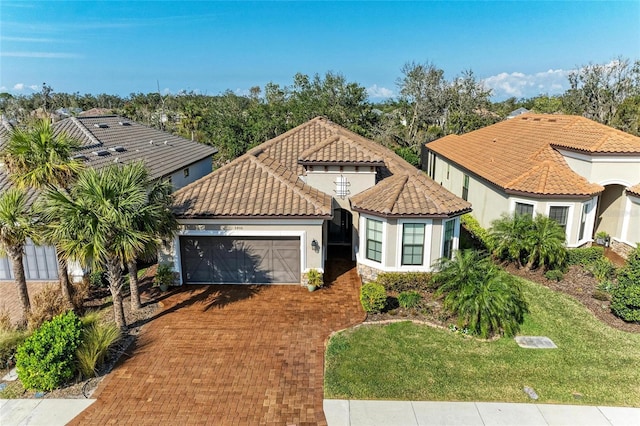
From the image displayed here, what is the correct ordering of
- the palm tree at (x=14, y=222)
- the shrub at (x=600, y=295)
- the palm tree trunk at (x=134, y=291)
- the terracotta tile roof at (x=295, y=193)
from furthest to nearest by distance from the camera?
1. the terracotta tile roof at (x=295, y=193)
2. the shrub at (x=600, y=295)
3. the palm tree trunk at (x=134, y=291)
4. the palm tree at (x=14, y=222)

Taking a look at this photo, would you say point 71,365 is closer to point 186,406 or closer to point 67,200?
point 186,406

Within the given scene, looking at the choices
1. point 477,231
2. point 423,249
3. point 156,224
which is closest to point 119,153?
point 156,224

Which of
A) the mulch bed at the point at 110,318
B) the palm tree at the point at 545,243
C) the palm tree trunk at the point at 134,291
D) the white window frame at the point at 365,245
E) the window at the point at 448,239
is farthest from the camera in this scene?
the palm tree at the point at 545,243

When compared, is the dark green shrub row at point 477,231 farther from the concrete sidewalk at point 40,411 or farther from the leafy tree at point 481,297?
the concrete sidewalk at point 40,411

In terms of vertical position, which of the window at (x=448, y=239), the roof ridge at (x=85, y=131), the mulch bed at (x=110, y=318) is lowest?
the mulch bed at (x=110, y=318)

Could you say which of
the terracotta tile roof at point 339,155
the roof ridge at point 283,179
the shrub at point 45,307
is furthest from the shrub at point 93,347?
the terracotta tile roof at point 339,155

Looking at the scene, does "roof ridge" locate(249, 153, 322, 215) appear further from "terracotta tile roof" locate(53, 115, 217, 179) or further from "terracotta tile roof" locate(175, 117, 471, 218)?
"terracotta tile roof" locate(53, 115, 217, 179)

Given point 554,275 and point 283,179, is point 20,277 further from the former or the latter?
point 554,275
